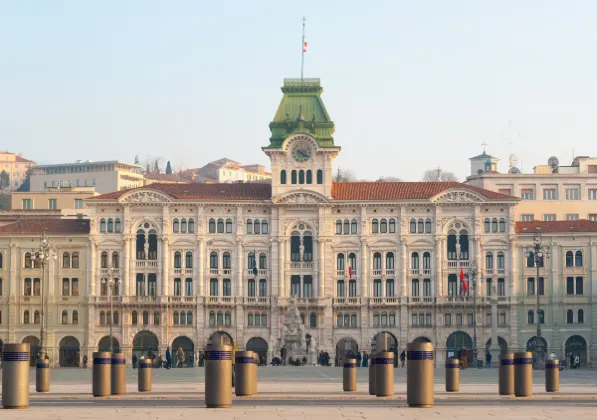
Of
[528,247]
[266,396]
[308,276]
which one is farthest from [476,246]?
[266,396]

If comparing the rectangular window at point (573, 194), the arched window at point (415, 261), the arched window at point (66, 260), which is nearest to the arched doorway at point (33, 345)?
the arched window at point (66, 260)

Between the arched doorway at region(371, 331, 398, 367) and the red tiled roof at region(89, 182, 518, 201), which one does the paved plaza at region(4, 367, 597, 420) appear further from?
the red tiled roof at region(89, 182, 518, 201)

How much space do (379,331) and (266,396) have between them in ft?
240

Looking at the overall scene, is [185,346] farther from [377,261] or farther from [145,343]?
[377,261]

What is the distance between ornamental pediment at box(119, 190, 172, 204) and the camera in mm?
125688

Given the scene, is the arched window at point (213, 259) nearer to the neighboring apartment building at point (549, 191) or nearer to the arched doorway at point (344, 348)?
the arched doorway at point (344, 348)

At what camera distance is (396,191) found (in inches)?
5020

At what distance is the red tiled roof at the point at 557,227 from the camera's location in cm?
12638

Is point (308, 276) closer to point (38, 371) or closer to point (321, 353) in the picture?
point (321, 353)

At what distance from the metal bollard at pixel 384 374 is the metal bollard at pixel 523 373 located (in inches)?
162

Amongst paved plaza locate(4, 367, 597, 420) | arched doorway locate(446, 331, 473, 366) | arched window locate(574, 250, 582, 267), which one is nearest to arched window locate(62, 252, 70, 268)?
arched doorway locate(446, 331, 473, 366)

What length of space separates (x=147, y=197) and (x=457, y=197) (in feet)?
83.3

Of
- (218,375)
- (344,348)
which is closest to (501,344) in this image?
(344,348)

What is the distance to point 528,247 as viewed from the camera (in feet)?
413
